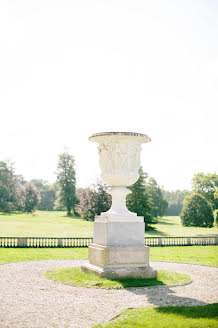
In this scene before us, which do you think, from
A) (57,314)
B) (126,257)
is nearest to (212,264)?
(126,257)

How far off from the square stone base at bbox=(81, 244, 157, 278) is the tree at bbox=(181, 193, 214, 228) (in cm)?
3916

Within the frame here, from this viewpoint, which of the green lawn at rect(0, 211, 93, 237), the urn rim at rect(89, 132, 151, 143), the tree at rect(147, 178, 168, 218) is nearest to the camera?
the urn rim at rect(89, 132, 151, 143)

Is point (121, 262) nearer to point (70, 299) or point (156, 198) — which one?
point (70, 299)

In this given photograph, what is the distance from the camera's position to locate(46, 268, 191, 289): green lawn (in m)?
8.84

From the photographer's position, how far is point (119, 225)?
9.99 meters

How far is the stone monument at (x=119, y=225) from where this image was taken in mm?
9737

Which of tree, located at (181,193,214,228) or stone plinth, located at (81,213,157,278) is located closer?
stone plinth, located at (81,213,157,278)

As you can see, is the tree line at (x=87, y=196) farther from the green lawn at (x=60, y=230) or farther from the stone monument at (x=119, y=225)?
the stone monument at (x=119, y=225)

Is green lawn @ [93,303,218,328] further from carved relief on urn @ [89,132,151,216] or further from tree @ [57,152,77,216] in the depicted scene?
tree @ [57,152,77,216]

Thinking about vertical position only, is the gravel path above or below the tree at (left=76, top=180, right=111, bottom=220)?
below

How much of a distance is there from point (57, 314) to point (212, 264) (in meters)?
8.66

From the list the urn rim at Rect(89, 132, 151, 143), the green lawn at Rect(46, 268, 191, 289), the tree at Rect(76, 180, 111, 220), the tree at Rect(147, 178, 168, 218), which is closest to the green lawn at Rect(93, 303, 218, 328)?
the green lawn at Rect(46, 268, 191, 289)

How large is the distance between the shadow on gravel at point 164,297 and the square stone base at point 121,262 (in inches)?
41.2

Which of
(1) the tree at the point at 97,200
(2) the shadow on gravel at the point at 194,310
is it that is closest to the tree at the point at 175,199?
(1) the tree at the point at 97,200
